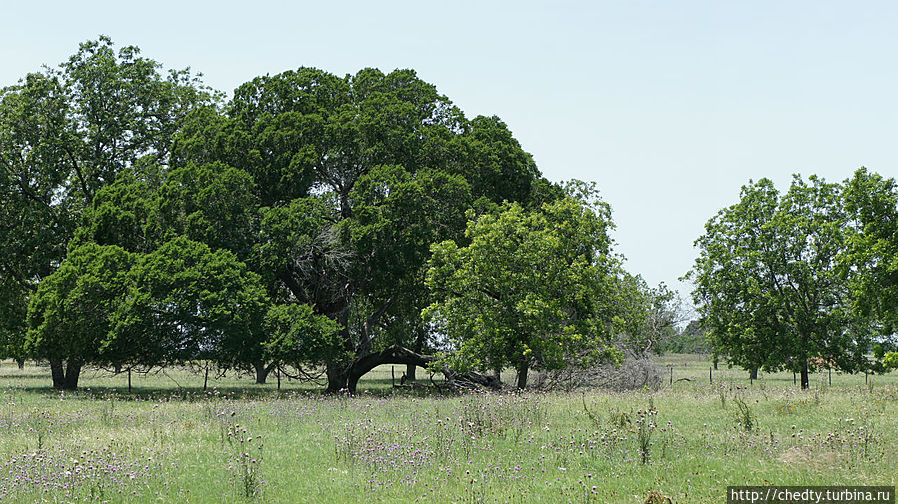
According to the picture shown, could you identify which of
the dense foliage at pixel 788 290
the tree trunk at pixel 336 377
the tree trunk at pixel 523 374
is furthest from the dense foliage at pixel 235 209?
the dense foliage at pixel 788 290

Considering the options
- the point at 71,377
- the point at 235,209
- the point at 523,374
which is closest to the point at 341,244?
the point at 235,209

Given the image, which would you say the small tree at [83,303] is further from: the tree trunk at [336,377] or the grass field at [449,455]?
the grass field at [449,455]

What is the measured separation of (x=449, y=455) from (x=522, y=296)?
16159 mm

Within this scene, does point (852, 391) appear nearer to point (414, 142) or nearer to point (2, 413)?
point (414, 142)

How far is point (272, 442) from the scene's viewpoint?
47.8 feet

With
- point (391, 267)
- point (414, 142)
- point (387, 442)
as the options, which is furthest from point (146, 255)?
point (387, 442)

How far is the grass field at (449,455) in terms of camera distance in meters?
10.1

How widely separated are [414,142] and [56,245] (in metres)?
18.2

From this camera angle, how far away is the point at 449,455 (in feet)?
39.8

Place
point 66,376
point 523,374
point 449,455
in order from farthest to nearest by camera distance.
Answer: point 66,376 → point 523,374 → point 449,455

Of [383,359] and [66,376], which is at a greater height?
[383,359]

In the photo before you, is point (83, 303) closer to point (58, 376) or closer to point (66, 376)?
point (66, 376)

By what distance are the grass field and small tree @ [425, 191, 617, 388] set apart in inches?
347

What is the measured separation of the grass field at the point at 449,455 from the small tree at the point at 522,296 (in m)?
8.81
